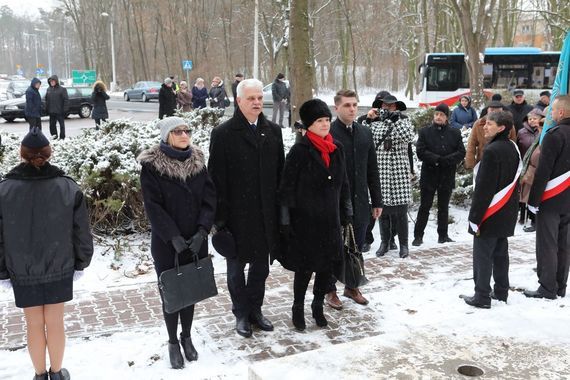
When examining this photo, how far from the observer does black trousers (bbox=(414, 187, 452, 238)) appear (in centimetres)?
793

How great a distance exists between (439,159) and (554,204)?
7.09ft

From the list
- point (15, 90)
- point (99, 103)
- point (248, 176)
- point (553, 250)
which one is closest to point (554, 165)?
point (553, 250)

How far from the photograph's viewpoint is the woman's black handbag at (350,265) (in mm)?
5320

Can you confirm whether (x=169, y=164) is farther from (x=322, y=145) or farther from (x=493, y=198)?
(x=493, y=198)

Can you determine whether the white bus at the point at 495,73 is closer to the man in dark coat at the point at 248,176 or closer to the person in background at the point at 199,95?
the person in background at the point at 199,95

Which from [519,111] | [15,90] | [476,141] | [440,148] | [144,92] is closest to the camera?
[440,148]

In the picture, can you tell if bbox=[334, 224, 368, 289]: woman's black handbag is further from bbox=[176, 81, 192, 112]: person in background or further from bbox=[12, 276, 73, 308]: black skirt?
bbox=[176, 81, 192, 112]: person in background

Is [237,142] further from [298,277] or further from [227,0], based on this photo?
[227,0]

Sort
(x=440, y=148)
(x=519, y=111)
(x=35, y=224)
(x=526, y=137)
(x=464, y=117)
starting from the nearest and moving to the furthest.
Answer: (x=35, y=224)
(x=440, y=148)
(x=526, y=137)
(x=519, y=111)
(x=464, y=117)

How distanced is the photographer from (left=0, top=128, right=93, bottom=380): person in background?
4096 millimetres

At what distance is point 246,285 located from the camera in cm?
511

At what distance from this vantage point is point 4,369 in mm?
4426

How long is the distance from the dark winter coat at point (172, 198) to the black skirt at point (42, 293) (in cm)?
69

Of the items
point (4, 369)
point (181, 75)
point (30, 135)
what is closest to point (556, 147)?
point (30, 135)
